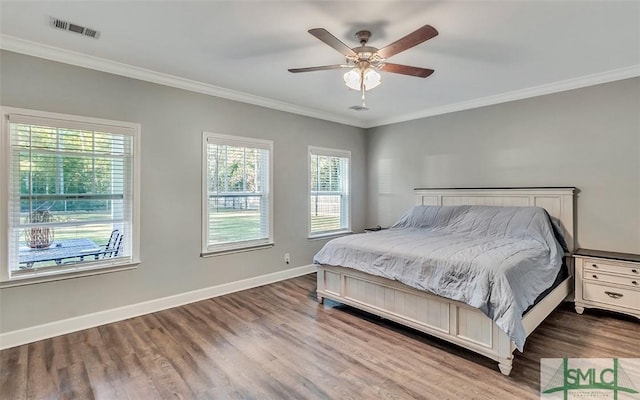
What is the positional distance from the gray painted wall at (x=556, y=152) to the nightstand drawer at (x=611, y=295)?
0.55 metres

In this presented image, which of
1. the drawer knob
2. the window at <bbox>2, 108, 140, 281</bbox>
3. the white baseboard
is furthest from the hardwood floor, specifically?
the window at <bbox>2, 108, 140, 281</bbox>

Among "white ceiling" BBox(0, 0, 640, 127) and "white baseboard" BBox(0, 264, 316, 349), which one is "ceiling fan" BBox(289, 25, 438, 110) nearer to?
"white ceiling" BBox(0, 0, 640, 127)

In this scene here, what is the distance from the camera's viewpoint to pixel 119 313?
11.0 ft

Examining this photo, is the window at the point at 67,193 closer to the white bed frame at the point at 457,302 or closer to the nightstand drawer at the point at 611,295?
the white bed frame at the point at 457,302

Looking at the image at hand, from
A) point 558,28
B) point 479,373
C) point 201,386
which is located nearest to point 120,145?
point 201,386

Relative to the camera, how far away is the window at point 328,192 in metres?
5.34

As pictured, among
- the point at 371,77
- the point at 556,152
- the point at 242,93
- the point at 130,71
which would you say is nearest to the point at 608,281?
the point at 556,152

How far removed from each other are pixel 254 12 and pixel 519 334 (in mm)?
3017

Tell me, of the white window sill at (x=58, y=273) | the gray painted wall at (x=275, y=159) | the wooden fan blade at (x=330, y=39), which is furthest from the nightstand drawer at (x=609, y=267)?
the white window sill at (x=58, y=273)

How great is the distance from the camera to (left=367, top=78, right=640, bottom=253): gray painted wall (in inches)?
138

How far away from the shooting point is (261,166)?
463 cm

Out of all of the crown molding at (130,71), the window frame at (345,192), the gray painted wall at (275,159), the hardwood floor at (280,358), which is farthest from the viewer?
the window frame at (345,192)

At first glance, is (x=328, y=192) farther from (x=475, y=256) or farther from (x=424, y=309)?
(x=475, y=256)

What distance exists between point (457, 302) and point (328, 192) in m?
3.29
